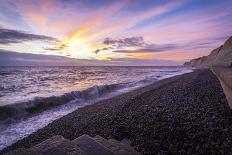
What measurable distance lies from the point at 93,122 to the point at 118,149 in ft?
13.6

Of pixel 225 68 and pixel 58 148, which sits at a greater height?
pixel 225 68

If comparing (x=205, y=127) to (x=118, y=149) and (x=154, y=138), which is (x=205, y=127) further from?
(x=118, y=149)

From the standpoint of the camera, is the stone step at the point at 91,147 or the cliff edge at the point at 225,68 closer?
the stone step at the point at 91,147

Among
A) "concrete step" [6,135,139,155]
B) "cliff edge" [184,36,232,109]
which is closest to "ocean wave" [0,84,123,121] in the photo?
"concrete step" [6,135,139,155]

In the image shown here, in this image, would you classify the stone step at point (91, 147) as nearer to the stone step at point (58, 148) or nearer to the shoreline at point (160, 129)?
the stone step at point (58, 148)

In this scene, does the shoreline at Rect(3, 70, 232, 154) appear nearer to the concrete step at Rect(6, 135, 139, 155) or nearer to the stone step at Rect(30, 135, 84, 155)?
the concrete step at Rect(6, 135, 139, 155)

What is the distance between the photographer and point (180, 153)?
432 centimetres

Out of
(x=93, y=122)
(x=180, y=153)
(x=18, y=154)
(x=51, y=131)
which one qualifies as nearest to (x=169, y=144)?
(x=180, y=153)

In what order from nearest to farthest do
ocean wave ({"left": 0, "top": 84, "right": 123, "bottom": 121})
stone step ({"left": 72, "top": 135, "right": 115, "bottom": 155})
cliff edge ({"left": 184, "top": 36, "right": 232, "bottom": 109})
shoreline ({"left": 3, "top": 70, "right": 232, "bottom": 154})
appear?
stone step ({"left": 72, "top": 135, "right": 115, "bottom": 155})
shoreline ({"left": 3, "top": 70, "right": 232, "bottom": 154})
cliff edge ({"left": 184, "top": 36, "right": 232, "bottom": 109})
ocean wave ({"left": 0, "top": 84, "right": 123, "bottom": 121})

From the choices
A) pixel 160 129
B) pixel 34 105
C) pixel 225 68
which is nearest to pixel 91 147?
pixel 160 129

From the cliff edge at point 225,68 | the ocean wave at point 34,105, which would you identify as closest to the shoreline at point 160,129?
the cliff edge at point 225,68

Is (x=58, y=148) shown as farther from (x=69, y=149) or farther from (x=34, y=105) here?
(x=34, y=105)

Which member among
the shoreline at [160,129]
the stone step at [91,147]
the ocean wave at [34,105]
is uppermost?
the stone step at [91,147]

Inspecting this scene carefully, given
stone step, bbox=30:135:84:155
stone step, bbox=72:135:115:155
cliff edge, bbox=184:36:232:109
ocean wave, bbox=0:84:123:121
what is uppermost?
cliff edge, bbox=184:36:232:109
